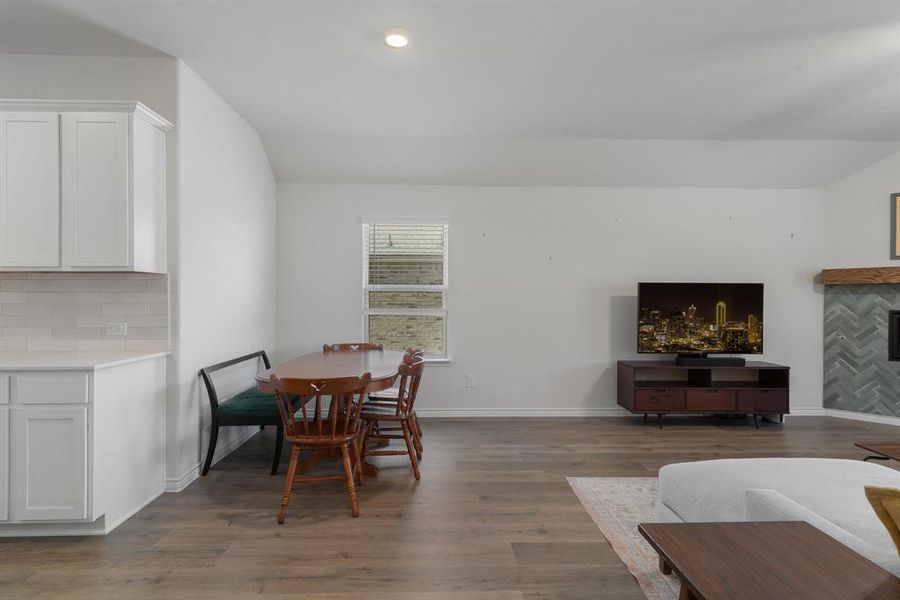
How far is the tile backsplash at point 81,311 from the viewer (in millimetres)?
3148

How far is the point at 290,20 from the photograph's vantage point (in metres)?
2.80

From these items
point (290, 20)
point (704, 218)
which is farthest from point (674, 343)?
point (290, 20)

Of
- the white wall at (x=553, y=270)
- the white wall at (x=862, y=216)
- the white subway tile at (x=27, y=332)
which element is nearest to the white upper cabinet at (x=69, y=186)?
the white subway tile at (x=27, y=332)

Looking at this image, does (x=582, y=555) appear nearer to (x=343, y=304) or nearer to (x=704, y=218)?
(x=343, y=304)

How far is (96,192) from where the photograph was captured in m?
2.88

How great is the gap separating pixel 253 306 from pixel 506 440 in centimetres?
268

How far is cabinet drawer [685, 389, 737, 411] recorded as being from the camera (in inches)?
191

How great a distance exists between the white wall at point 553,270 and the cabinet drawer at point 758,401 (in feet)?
2.40

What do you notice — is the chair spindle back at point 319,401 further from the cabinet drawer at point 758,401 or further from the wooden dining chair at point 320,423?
the cabinet drawer at point 758,401

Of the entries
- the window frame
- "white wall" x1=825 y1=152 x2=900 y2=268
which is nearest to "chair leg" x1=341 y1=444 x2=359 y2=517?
the window frame

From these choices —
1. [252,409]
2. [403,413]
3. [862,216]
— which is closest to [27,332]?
[252,409]

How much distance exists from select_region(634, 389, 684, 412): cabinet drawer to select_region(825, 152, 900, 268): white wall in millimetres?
2426

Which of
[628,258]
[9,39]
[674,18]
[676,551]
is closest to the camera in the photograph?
[676,551]

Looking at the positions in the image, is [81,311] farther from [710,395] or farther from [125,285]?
[710,395]
